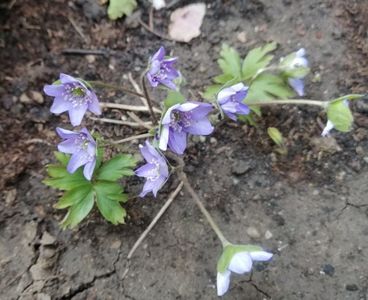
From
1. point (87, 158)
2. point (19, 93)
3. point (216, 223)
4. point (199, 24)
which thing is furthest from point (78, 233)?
point (199, 24)

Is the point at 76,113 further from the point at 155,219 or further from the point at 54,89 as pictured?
the point at 155,219

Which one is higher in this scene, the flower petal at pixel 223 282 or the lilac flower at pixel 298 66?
the lilac flower at pixel 298 66

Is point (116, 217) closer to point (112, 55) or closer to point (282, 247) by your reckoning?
point (282, 247)

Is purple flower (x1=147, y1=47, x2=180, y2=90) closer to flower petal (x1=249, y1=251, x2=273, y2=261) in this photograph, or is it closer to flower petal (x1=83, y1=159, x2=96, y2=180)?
flower petal (x1=83, y1=159, x2=96, y2=180)

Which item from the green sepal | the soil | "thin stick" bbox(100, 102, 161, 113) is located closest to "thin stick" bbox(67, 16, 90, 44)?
the soil

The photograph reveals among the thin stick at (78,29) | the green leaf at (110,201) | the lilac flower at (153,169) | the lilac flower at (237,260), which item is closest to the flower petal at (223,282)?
the lilac flower at (237,260)

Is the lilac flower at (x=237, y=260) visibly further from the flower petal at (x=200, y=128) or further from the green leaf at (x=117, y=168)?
the green leaf at (x=117, y=168)

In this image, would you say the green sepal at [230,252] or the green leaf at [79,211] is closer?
the green sepal at [230,252]
